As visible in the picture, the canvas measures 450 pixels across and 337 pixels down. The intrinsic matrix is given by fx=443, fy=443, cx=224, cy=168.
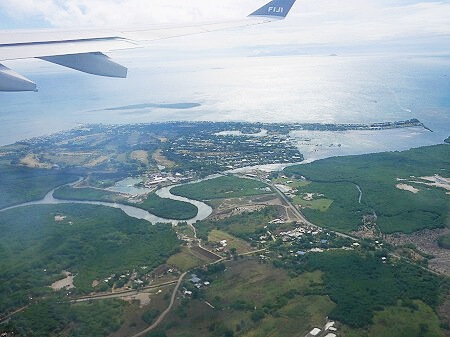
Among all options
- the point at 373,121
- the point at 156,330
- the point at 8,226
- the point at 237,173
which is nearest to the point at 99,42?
the point at 156,330

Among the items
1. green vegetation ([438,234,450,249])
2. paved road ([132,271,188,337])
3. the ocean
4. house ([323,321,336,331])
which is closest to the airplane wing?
paved road ([132,271,188,337])

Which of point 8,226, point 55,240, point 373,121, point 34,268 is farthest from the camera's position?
point 373,121

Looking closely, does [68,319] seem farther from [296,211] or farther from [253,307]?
[296,211]

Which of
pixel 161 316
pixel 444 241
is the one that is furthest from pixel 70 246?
pixel 444 241

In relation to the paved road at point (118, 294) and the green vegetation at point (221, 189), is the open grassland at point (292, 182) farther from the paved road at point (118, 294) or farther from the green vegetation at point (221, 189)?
the paved road at point (118, 294)

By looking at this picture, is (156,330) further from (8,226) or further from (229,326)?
(8,226)

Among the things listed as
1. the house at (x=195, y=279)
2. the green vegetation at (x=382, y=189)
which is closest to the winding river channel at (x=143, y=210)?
the green vegetation at (x=382, y=189)
